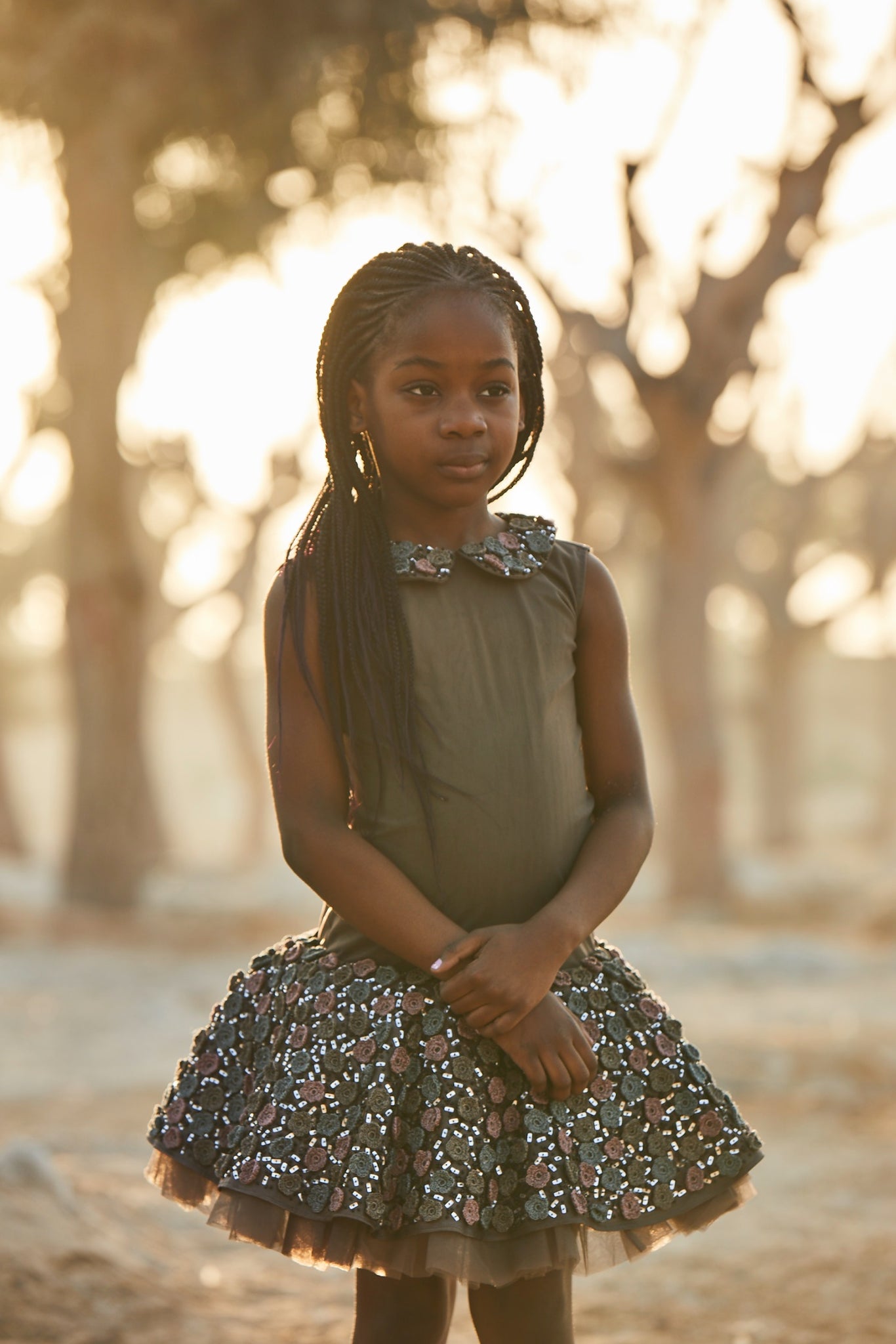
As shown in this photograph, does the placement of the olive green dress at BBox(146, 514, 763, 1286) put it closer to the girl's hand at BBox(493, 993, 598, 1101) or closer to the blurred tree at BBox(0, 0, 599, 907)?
the girl's hand at BBox(493, 993, 598, 1101)

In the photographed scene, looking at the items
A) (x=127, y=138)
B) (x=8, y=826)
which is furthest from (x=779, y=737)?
(x=127, y=138)

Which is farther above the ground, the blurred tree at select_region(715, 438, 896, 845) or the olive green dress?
the blurred tree at select_region(715, 438, 896, 845)

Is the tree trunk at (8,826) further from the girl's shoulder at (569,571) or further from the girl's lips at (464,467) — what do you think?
the girl's lips at (464,467)


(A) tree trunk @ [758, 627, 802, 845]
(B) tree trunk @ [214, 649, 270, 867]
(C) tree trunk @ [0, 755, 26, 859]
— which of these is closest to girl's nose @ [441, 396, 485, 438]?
(C) tree trunk @ [0, 755, 26, 859]

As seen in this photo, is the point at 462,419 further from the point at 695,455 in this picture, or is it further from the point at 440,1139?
the point at 695,455

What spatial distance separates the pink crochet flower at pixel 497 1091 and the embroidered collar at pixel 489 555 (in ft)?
2.24

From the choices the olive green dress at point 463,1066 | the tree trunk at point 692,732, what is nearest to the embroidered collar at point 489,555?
the olive green dress at point 463,1066

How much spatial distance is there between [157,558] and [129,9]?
1460cm

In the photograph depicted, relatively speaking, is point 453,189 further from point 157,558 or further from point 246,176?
point 157,558

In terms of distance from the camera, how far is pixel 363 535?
221 centimetres

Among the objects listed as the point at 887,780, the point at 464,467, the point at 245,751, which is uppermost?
the point at 887,780

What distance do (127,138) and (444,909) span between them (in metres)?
10.8

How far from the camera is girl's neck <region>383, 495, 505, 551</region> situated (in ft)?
7.34

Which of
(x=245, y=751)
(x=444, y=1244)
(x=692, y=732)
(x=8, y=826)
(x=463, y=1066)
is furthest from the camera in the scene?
(x=245, y=751)
